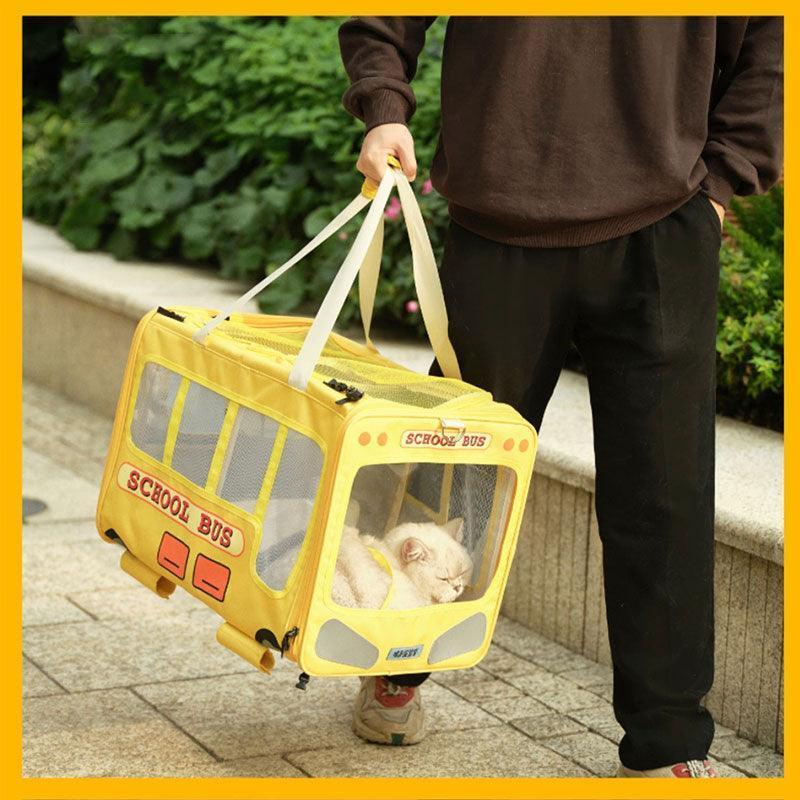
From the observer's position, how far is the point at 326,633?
2.69m

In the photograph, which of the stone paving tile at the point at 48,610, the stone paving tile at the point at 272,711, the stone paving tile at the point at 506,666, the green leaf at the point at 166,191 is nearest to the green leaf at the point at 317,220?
the green leaf at the point at 166,191

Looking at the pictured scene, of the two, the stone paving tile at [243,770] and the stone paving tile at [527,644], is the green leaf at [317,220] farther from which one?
the stone paving tile at [243,770]

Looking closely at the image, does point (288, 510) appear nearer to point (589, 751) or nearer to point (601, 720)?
point (589, 751)

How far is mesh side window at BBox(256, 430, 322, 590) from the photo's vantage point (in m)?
2.74

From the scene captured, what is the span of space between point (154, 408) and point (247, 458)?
34 cm

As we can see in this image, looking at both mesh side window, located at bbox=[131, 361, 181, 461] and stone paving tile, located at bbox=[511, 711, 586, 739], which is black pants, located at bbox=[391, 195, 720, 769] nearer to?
stone paving tile, located at bbox=[511, 711, 586, 739]

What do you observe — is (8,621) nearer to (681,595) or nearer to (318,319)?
(318,319)

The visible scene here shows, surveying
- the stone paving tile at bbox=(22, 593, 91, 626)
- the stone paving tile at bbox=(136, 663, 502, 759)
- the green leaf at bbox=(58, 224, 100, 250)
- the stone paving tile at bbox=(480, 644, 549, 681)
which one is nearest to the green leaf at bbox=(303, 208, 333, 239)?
the green leaf at bbox=(58, 224, 100, 250)

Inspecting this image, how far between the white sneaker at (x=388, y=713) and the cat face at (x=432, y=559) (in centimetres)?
50

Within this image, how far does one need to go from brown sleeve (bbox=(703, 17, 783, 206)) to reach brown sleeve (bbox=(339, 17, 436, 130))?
59cm

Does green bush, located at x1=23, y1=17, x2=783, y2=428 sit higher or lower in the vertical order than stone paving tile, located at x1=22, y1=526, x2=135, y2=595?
higher

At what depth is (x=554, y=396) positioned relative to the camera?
4598 mm

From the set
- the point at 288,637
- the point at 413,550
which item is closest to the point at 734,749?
the point at 413,550

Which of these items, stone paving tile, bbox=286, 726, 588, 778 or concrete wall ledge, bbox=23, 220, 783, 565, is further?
concrete wall ledge, bbox=23, 220, 783, 565
